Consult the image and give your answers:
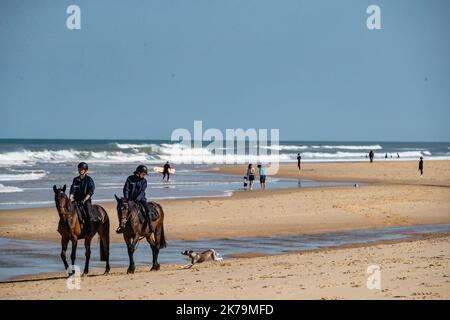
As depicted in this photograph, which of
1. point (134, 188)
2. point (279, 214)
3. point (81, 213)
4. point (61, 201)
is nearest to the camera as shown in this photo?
point (61, 201)

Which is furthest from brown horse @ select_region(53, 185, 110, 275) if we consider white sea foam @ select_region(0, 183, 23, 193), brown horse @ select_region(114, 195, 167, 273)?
white sea foam @ select_region(0, 183, 23, 193)

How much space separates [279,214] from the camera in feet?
94.6

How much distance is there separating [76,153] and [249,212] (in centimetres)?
7850

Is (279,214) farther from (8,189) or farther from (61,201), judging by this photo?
(8,189)

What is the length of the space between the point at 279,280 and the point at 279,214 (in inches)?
592

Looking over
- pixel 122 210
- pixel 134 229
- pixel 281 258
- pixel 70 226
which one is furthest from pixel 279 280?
pixel 70 226

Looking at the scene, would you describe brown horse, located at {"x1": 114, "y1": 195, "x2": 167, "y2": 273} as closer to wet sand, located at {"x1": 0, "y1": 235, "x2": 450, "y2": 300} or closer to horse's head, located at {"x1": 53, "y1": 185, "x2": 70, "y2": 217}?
wet sand, located at {"x1": 0, "y1": 235, "x2": 450, "y2": 300}

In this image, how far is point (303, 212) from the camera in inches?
1160

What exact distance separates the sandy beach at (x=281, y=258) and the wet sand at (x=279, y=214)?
0.03 meters

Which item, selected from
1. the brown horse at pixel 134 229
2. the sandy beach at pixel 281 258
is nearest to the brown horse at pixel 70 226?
the brown horse at pixel 134 229

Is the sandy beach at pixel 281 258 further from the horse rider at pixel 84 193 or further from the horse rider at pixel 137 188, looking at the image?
the horse rider at pixel 137 188

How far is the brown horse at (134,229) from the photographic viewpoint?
16.2 m
